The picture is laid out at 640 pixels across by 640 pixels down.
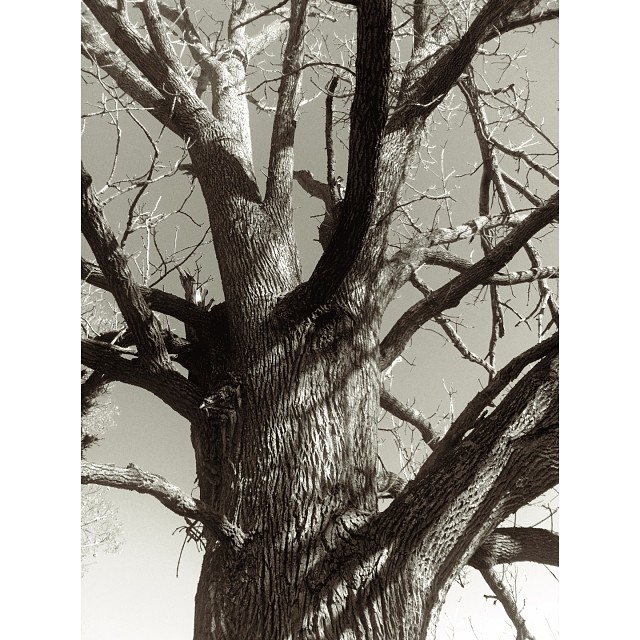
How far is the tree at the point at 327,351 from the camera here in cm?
119

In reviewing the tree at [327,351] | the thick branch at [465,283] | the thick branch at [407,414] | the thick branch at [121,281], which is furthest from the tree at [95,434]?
the thick branch at [407,414]

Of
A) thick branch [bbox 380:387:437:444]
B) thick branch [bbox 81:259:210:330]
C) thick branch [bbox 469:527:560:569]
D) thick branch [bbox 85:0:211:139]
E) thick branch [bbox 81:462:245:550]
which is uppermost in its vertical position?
thick branch [bbox 85:0:211:139]

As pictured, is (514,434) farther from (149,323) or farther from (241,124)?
(241,124)

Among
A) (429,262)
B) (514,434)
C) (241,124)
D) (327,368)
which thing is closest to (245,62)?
(241,124)

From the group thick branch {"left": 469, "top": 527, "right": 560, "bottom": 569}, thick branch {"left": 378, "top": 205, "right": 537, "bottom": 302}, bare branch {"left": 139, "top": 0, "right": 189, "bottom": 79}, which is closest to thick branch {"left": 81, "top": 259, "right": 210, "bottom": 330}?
thick branch {"left": 378, "top": 205, "right": 537, "bottom": 302}

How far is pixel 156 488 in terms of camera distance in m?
1.18

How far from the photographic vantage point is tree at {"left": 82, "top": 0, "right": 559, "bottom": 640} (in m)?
1.19

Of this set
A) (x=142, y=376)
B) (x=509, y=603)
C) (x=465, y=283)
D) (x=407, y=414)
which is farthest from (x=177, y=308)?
(x=509, y=603)

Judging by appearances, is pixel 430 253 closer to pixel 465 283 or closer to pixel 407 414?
pixel 465 283

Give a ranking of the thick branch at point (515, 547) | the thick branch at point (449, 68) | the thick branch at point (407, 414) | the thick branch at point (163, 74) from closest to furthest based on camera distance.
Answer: the thick branch at point (515, 547)
the thick branch at point (449, 68)
the thick branch at point (163, 74)
the thick branch at point (407, 414)

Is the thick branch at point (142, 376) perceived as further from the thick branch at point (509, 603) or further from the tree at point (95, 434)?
the thick branch at point (509, 603)

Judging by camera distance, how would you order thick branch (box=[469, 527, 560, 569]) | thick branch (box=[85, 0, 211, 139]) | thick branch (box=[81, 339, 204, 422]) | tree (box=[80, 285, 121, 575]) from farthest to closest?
thick branch (box=[85, 0, 211, 139])
tree (box=[80, 285, 121, 575])
thick branch (box=[81, 339, 204, 422])
thick branch (box=[469, 527, 560, 569])

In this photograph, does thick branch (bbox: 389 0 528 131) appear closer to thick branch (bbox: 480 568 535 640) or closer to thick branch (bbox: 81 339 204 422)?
thick branch (bbox: 81 339 204 422)
